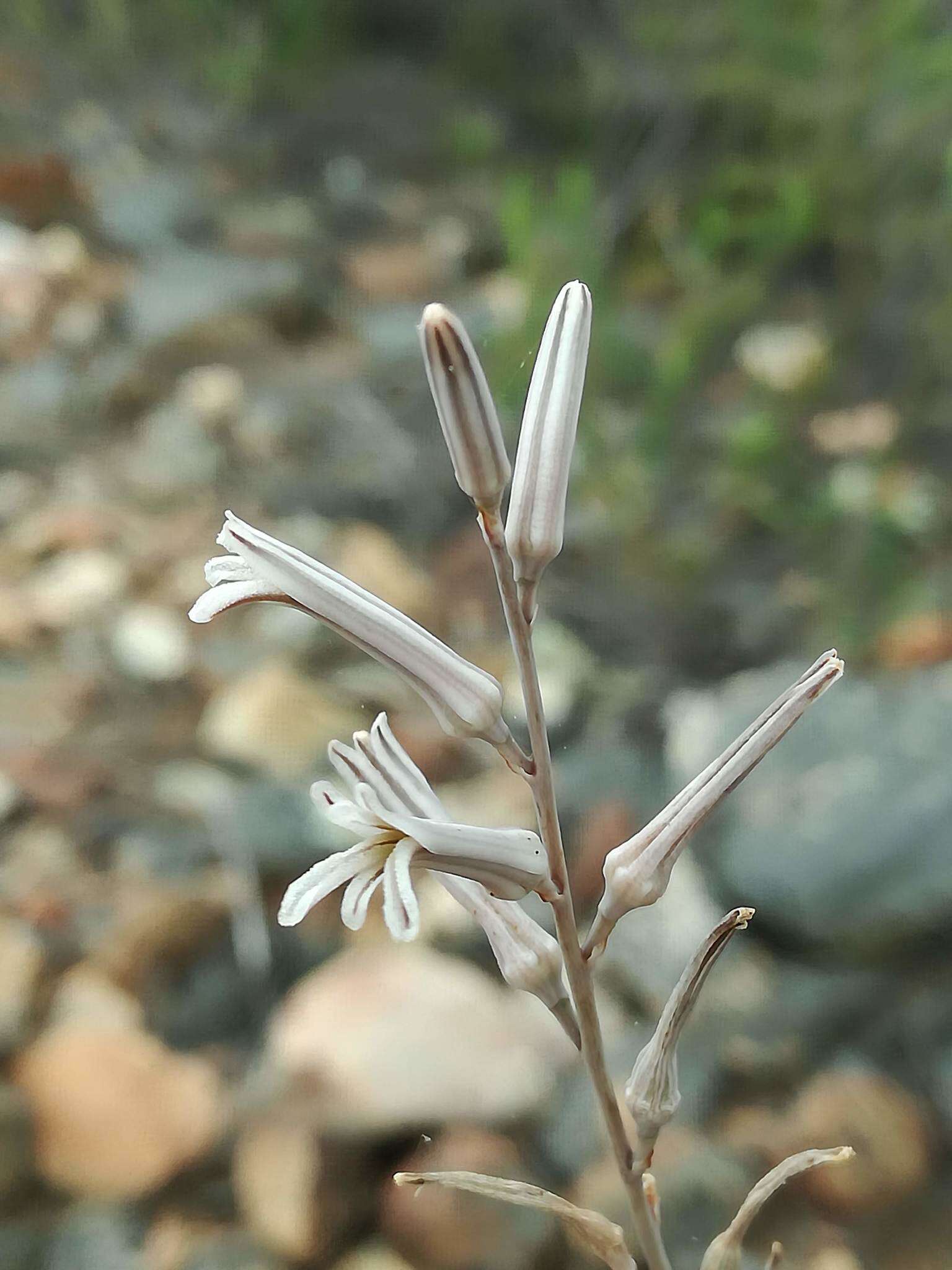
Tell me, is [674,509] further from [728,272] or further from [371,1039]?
[371,1039]

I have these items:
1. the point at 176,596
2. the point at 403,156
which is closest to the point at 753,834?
the point at 176,596

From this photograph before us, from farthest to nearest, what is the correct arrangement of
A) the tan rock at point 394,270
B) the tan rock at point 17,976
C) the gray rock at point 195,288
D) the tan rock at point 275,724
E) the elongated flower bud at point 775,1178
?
the tan rock at point 394,270 → the gray rock at point 195,288 → the tan rock at point 275,724 → the tan rock at point 17,976 → the elongated flower bud at point 775,1178

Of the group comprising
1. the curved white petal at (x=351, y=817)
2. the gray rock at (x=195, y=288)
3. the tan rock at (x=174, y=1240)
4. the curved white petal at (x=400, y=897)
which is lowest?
the tan rock at (x=174, y=1240)

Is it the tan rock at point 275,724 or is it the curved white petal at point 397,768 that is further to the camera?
the tan rock at point 275,724

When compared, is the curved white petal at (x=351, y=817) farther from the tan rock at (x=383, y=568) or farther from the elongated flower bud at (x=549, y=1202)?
the tan rock at (x=383, y=568)

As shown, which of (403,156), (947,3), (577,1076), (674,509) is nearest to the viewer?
(577,1076)

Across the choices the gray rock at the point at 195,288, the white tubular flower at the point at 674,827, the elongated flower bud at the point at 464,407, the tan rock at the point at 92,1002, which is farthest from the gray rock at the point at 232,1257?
the gray rock at the point at 195,288
